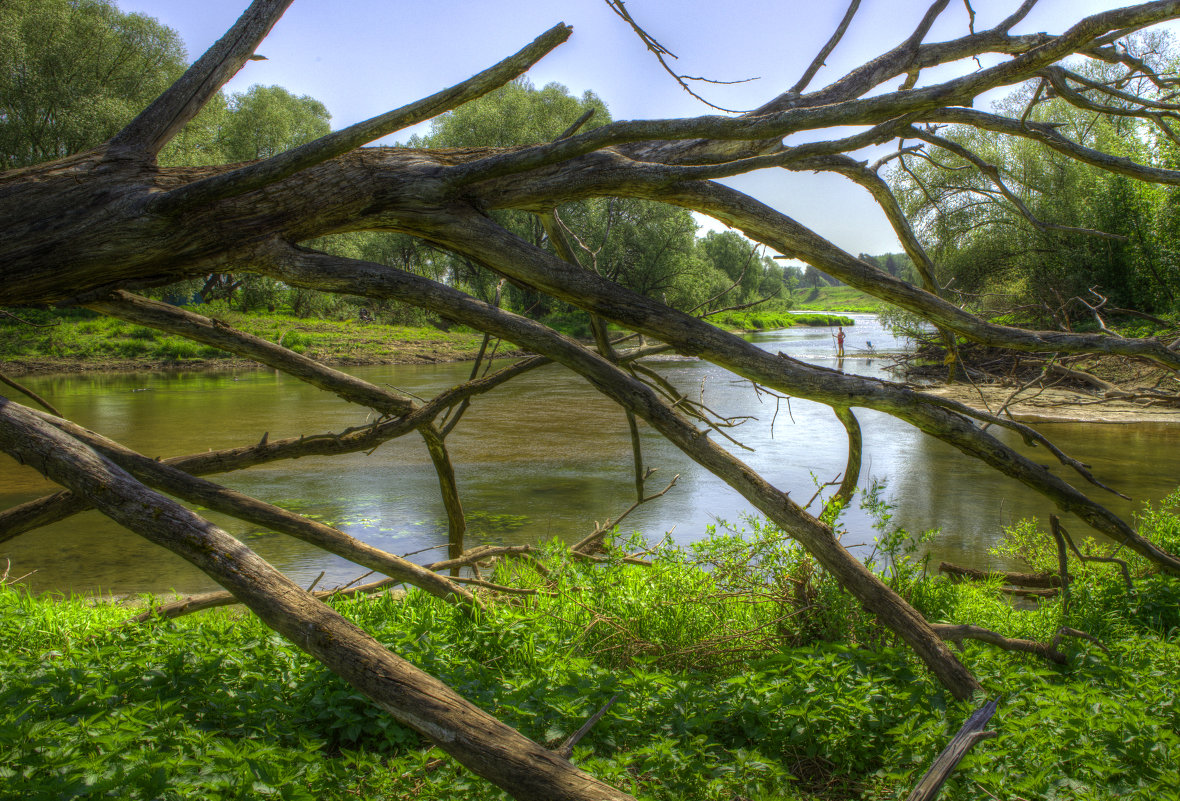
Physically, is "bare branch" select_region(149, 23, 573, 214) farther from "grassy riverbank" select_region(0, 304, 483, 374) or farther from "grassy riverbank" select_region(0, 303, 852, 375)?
"grassy riverbank" select_region(0, 304, 483, 374)

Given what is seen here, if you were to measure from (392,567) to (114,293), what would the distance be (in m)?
1.76

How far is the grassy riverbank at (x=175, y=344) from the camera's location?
2434cm

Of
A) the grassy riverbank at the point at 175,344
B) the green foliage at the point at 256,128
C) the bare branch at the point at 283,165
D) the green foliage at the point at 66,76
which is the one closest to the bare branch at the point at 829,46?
the bare branch at the point at 283,165

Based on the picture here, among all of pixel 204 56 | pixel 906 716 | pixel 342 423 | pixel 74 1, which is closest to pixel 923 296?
pixel 906 716

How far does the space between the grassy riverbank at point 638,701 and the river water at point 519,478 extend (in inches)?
57.8

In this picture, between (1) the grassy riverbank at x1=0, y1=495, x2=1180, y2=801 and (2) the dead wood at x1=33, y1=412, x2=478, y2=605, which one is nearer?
(1) the grassy riverbank at x1=0, y1=495, x2=1180, y2=801

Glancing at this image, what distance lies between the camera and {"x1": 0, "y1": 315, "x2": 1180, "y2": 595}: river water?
764cm

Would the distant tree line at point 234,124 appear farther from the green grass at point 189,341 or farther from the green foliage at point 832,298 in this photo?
the green foliage at point 832,298

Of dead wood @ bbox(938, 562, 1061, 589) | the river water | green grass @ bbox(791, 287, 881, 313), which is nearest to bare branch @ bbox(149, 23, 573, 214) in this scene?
the river water

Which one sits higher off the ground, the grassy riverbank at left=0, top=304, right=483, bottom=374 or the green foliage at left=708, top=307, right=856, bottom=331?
the green foliage at left=708, top=307, right=856, bottom=331

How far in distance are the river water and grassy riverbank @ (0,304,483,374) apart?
246 inches

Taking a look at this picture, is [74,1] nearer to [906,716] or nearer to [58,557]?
[58,557]

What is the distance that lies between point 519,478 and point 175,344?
21.8 metres

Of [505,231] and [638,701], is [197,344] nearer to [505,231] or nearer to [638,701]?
[505,231]
